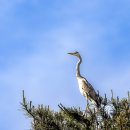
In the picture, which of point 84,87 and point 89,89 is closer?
point 89,89

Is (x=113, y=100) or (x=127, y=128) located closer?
(x=127, y=128)

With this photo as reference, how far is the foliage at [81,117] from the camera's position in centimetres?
1742

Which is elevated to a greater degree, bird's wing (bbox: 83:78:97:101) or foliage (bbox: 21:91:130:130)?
bird's wing (bbox: 83:78:97:101)

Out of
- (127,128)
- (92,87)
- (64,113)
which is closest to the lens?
(127,128)

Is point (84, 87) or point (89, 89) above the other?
point (84, 87)

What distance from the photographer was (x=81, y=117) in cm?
1762

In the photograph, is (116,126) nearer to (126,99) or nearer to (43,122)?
(126,99)

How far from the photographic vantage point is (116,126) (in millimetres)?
16859

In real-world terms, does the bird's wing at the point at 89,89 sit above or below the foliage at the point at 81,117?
above

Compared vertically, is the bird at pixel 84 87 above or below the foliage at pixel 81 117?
above

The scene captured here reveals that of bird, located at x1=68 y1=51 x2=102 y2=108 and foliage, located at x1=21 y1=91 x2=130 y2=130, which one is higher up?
bird, located at x1=68 y1=51 x2=102 y2=108

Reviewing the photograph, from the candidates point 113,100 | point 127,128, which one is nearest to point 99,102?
point 113,100

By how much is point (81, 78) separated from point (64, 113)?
5.29 meters

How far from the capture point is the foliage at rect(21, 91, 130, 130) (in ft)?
57.2
